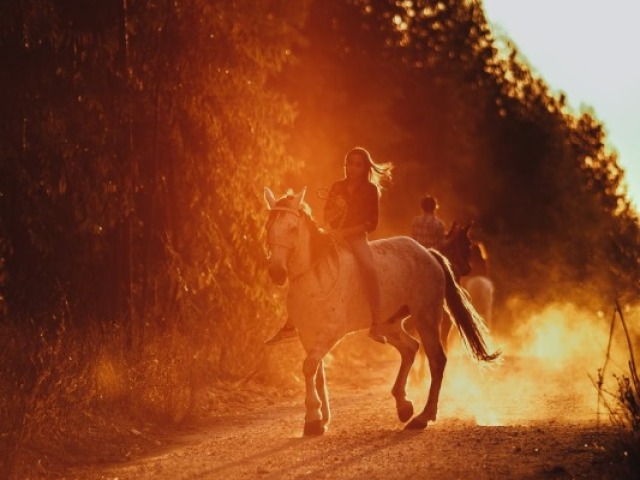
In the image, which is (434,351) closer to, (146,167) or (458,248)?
(146,167)

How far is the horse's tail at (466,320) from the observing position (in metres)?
12.5

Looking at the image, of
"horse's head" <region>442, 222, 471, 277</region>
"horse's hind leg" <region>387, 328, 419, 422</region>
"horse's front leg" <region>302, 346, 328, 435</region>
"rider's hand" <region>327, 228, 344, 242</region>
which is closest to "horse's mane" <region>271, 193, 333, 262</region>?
"rider's hand" <region>327, 228, 344, 242</region>

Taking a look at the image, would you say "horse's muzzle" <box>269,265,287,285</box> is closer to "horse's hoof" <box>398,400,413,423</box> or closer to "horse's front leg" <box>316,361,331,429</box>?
"horse's front leg" <box>316,361,331,429</box>

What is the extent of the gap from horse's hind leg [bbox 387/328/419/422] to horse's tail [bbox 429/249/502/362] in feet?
2.27

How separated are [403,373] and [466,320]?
1.25 meters

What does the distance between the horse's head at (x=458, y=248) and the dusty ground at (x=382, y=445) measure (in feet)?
8.21

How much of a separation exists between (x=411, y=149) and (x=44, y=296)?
21.9 m

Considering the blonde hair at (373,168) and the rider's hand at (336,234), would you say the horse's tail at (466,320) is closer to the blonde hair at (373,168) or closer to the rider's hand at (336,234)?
the blonde hair at (373,168)

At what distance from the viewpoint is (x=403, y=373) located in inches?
464

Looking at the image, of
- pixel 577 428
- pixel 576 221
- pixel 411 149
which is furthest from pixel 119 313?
pixel 576 221

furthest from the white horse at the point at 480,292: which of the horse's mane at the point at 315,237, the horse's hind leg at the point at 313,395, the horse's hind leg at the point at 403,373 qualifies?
the horse's hind leg at the point at 313,395

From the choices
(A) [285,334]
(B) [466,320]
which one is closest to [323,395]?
(A) [285,334]

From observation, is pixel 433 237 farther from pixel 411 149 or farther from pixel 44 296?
pixel 411 149

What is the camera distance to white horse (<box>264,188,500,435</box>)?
10711 millimetres
